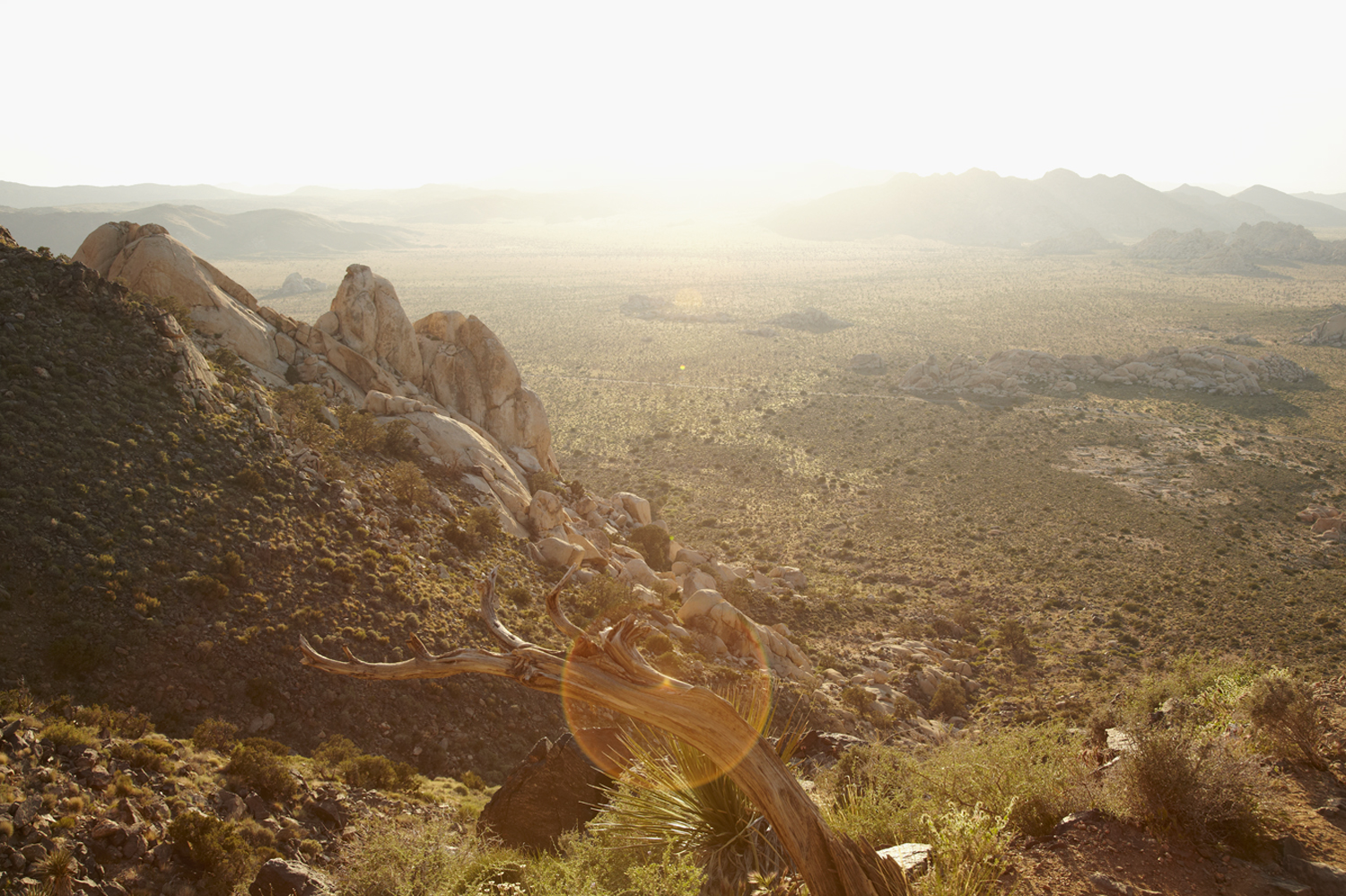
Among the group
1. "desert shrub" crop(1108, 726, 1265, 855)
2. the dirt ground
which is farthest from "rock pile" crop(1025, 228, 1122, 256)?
"desert shrub" crop(1108, 726, 1265, 855)

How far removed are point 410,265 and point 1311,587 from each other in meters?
172

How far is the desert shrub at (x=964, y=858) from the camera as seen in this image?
18.1 ft

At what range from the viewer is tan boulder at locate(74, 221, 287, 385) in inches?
799

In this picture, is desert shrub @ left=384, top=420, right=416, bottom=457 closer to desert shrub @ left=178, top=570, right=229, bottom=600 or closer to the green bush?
the green bush

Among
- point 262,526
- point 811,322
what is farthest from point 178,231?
point 262,526

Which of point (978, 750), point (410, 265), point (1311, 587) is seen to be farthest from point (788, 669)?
point (410, 265)

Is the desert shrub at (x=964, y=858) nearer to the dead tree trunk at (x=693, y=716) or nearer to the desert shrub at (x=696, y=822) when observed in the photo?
the dead tree trunk at (x=693, y=716)

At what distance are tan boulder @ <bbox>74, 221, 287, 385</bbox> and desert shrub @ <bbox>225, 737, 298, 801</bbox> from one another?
14705 millimetres

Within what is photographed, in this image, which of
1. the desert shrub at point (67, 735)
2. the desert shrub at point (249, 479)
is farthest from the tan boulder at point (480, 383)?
the desert shrub at point (67, 735)

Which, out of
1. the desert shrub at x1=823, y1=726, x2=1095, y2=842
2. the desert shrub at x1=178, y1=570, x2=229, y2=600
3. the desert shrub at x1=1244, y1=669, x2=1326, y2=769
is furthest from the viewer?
the desert shrub at x1=178, y1=570, x2=229, y2=600

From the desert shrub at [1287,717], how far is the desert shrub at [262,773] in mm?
13821

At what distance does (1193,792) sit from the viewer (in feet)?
22.9

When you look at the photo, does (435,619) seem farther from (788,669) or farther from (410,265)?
(410,265)

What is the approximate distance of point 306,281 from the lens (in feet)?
406
